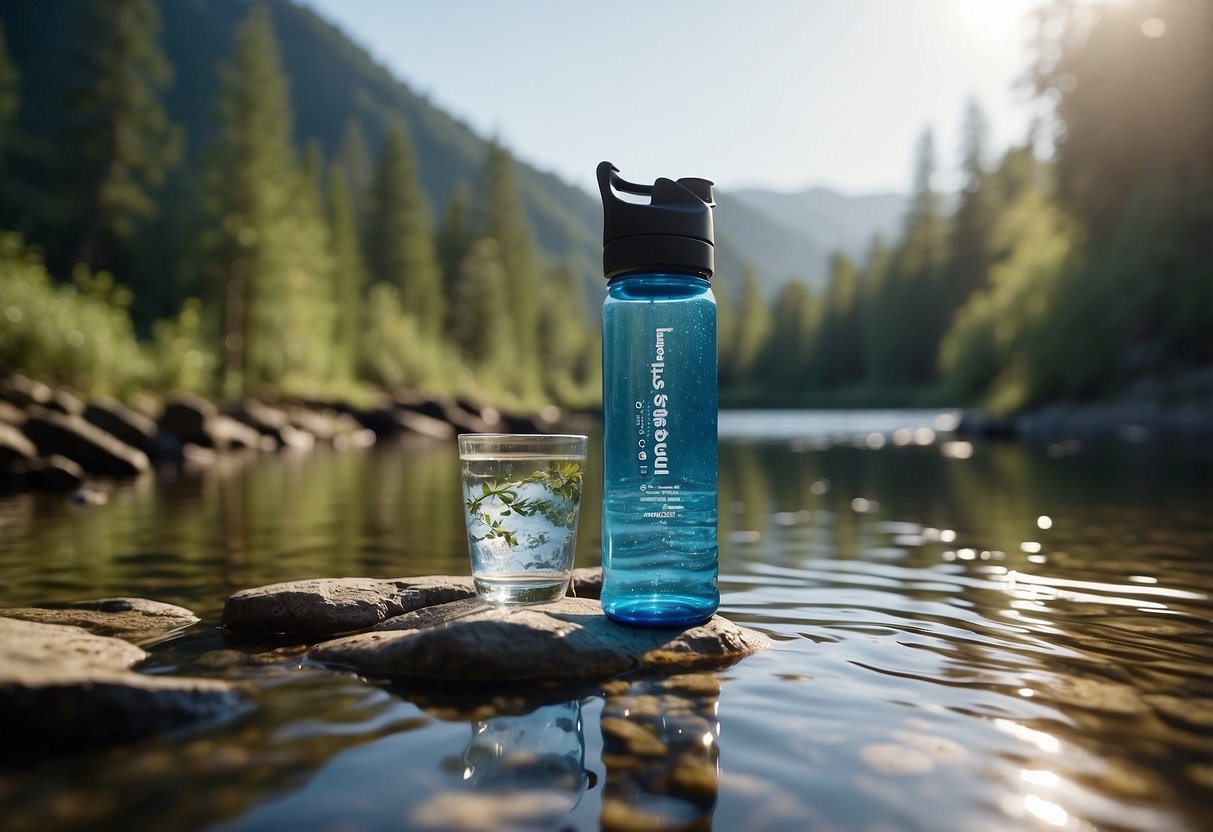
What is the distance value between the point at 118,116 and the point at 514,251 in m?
24.1

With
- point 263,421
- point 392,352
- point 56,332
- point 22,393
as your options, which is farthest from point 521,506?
point 392,352

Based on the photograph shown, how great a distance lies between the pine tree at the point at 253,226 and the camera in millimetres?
30609

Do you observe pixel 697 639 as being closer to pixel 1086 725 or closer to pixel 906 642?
pixel 906 642

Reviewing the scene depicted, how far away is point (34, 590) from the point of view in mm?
4621

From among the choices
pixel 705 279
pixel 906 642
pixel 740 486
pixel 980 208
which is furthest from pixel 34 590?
pixel 980 208

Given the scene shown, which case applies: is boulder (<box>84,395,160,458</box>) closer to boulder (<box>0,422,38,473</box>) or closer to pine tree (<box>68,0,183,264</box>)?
boulder (<box>0,422,38,473</box>)

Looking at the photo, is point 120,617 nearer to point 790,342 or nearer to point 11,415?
point 11,415

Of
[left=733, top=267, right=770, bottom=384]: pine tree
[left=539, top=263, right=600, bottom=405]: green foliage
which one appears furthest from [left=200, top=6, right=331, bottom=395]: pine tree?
[left=733, top=267, right=770, bottom=384]: pine tree

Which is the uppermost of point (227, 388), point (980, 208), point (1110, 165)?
point (980, 208)

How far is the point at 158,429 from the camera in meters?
18.3

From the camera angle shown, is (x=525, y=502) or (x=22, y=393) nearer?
(x=525, y=502)

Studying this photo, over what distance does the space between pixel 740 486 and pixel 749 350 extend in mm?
83957

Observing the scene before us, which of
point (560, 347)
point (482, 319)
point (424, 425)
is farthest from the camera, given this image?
point (560, 347)

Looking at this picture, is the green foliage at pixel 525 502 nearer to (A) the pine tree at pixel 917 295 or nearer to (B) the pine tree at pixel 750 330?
(A) the pine tree at pixel 917 295
